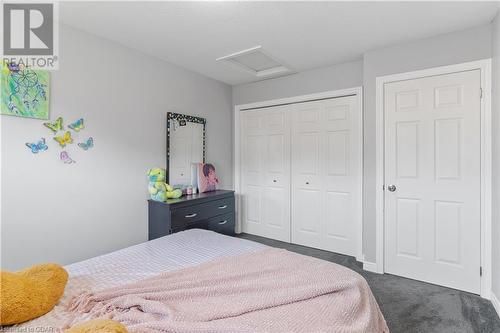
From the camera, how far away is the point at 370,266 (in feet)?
9.36

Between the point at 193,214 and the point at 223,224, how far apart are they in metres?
0.57

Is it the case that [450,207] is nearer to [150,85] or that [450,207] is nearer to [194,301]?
[194,301]

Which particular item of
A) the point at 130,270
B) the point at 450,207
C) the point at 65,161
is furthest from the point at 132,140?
the point at 450,207

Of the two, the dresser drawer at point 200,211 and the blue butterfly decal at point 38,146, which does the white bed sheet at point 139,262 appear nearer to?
the dresser drawer at point 200,211

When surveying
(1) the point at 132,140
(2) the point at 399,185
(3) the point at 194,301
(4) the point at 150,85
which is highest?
(4) the point at 150,85

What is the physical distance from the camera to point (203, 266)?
1.52 m

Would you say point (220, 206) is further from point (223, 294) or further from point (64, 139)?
point (223, 294)

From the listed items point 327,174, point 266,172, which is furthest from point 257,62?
point 327,174

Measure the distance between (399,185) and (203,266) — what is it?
7.12ft

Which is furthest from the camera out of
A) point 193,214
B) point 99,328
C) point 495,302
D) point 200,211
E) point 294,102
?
point 294,102

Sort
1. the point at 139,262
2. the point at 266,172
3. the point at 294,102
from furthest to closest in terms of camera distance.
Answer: the point at 266,172, the point at 294,102, the point at 139,262

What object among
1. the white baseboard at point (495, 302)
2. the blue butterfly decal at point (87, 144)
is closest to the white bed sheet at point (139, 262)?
the blue butterfly decal at point (87, 144)

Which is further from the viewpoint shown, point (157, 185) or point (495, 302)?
point (157, 185)

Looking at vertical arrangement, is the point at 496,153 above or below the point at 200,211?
above
